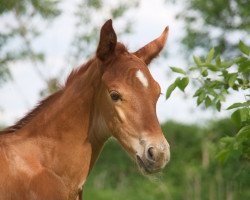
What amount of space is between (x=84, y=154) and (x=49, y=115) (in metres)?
0.44

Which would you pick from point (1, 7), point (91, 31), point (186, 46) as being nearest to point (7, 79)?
point (1, 7)

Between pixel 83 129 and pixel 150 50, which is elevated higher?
pixel 150 50

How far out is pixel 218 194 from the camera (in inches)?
553

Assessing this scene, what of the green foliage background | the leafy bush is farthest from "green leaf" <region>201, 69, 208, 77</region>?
the green foliage background

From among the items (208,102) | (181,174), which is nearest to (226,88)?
(208,102)

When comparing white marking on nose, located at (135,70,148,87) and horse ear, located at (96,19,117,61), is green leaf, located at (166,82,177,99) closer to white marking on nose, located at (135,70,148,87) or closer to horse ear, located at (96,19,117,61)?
white marking on nose, located at (135,70,148,87)

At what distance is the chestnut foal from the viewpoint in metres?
4.52

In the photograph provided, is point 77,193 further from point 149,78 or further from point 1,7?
point 1,7

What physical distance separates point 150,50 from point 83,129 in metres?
0.94

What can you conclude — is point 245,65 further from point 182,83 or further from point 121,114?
point 121,114

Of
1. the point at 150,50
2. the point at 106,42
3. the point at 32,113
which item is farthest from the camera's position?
the point at 150,50

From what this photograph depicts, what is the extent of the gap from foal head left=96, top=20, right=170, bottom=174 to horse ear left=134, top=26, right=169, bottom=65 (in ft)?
0.85

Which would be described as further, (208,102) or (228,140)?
(208,102)

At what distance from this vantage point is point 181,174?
15.2m
